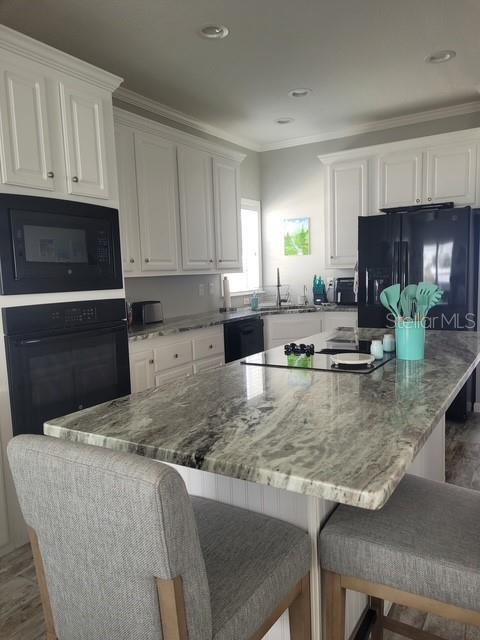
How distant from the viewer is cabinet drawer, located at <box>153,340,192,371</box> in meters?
3.11

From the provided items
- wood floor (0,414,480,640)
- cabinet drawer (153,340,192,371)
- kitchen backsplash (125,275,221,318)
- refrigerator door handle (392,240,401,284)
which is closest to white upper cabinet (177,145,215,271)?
kitchen backsplash (125,275,221,318)

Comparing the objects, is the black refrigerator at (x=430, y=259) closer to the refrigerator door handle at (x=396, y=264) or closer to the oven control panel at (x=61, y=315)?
the refrigerator door handle at (x=396, y=264)

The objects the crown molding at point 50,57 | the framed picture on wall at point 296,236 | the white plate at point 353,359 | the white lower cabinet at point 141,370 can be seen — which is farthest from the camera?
the framed picture on wall at point 296,236

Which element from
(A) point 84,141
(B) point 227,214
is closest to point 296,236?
(B) point 227,214

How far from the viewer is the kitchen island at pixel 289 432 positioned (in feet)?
2.95

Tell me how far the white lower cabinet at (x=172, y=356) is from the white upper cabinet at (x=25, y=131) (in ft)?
3.70

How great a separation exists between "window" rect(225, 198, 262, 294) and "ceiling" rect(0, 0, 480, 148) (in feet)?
3.92

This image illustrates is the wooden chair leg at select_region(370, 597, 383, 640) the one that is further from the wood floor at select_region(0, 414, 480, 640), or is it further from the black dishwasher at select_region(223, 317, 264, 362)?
the black dishwasher at select_region(223, 317, 264, 362)

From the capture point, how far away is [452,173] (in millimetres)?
3887

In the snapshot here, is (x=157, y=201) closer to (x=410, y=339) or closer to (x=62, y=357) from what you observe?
(x=62, y=357)

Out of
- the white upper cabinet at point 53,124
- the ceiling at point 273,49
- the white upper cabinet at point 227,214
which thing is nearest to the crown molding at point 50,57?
the white upper cabinet at point 53,124

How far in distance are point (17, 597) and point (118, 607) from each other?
1.40 meters

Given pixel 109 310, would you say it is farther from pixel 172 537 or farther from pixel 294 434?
pixel 172 537

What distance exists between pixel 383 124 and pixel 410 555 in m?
4.34
